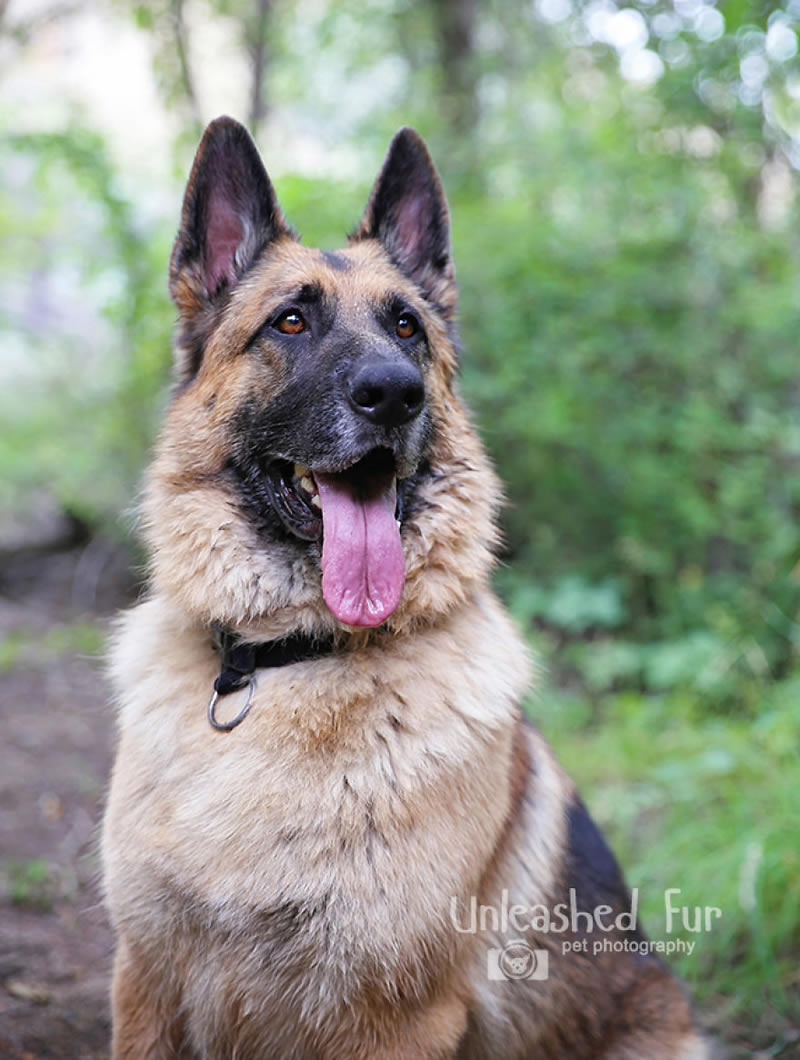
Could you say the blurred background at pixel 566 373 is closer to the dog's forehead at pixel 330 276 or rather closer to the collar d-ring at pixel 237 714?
the collar d-ring at pixel 237 714

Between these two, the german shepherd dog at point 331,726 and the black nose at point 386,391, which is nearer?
the german shepherd dog at point 331,726

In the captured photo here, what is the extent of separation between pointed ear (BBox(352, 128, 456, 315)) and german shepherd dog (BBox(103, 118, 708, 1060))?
0.8 inches

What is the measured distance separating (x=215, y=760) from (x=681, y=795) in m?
3.13

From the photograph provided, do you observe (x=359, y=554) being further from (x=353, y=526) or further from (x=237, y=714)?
(x=237, y=714)

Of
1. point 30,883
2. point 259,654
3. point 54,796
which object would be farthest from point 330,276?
point 54,796

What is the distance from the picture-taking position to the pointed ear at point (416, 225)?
2855 mm

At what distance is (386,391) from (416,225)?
0.95m

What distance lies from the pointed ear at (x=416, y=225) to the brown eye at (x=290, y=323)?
1.75 ft

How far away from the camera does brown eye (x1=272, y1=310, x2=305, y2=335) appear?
256 centimetres

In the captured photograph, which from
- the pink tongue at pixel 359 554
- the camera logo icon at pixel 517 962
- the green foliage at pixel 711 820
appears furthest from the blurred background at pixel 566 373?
the pink tongue at pixel 359 554

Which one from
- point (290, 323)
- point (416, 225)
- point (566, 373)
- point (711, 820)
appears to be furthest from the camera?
point (566, 373)

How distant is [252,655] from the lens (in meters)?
2.29

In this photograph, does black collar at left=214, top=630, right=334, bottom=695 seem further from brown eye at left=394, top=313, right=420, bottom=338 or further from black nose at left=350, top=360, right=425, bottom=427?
brown eye at left=394, top=313, right=420, bottom=338

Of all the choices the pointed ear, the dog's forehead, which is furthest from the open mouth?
the pointed ear
